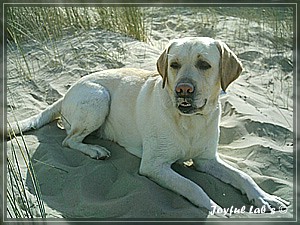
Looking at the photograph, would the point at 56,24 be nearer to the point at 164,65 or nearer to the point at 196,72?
the point at 164,65

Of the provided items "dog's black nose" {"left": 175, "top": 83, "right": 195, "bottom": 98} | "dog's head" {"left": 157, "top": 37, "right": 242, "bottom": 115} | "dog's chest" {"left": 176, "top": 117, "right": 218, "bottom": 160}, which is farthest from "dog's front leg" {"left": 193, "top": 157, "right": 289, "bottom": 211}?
"dog's black nose" {"left": 175, "top": 83, "right": 195, "bottom": 98}

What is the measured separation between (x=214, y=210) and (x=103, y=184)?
93cm

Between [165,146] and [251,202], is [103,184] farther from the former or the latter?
[251,202]

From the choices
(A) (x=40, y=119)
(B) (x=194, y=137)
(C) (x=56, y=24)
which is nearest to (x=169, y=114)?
(B) (x=194, y=137)

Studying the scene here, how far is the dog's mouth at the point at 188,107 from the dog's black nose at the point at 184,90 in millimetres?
48

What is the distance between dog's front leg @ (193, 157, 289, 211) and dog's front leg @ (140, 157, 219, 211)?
1.18 feet

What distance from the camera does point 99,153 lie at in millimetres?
4574

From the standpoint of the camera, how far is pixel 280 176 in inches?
176

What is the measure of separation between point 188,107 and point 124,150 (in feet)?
3.19

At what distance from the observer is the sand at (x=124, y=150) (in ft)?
12.8

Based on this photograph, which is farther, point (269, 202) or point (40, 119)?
point (40, 119)

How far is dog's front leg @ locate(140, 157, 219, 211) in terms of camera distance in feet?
12.6

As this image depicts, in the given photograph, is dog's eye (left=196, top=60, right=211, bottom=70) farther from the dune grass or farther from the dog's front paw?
the dune grass

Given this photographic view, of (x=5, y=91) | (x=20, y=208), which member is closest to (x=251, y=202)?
(x=20, y=208)
